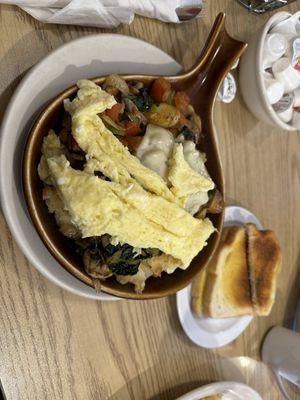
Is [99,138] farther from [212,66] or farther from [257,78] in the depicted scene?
[257,78]

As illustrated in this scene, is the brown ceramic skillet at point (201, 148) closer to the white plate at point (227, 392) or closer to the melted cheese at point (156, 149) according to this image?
the melted cheese at point (156, 149)

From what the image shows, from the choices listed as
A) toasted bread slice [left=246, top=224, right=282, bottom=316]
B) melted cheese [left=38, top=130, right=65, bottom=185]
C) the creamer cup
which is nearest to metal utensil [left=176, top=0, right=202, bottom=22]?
the creamer cup

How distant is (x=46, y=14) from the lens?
124 cm

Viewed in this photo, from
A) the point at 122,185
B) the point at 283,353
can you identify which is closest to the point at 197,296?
the point at 283,353

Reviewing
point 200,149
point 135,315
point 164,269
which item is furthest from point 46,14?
point 135,315

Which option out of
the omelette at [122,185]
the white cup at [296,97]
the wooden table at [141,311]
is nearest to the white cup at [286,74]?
the white cup at [296,97]

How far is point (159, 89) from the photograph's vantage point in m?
1.29

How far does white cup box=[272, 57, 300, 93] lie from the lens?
5.40 feet

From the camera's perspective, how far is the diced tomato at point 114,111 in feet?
3.87

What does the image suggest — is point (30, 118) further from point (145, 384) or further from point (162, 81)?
point (145, 384)

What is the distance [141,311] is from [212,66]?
2.33 ft

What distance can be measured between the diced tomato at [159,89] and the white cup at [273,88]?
455 mm

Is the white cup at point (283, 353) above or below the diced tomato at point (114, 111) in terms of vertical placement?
below

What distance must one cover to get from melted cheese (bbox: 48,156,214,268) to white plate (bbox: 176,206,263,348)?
447 mm
